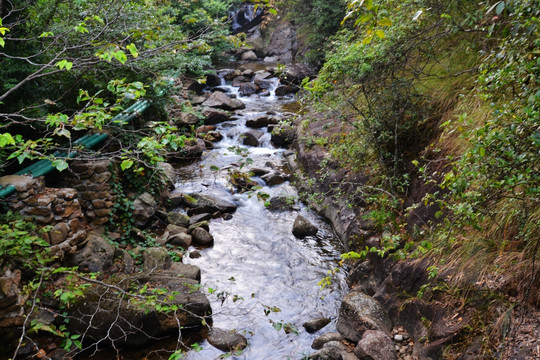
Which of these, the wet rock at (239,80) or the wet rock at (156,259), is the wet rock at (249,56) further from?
the wet rock at (156,259)

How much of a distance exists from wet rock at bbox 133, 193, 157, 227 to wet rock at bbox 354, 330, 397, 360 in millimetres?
4664

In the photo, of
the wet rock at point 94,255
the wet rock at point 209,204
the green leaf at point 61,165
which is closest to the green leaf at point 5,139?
the green leaf at point 61,165

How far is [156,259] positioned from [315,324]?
9.44 ft

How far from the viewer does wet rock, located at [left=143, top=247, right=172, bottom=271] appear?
600 centimetres

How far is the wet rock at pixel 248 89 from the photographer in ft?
57.2

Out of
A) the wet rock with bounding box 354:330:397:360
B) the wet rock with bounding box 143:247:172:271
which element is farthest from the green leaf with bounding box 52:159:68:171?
the wet rock with bounding box 354:330:397:360

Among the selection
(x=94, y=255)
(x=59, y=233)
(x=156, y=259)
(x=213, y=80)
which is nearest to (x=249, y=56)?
(x=213, y=80)

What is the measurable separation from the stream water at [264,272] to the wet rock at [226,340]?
87 mm

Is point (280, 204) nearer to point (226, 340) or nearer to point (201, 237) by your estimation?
point (201, 237)

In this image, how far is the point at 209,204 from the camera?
28.1 feet

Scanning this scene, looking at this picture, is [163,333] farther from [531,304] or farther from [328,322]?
[531,304]

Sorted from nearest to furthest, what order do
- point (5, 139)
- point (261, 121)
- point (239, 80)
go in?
1. point (5, 139)
2. point (261, 121)
3. point (239, 80)

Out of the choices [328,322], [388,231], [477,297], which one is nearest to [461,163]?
[477,297]

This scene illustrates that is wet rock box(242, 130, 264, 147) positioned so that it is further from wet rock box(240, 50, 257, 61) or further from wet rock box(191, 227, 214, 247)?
wet rock box(240, 50, 257, 61)
